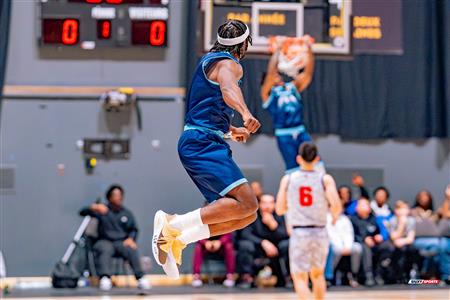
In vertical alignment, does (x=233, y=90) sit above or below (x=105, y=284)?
above

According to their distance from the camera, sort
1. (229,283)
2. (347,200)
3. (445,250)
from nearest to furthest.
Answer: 1. (229,283)
2. (445,250)
3. (347,200)

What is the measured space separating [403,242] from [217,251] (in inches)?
112

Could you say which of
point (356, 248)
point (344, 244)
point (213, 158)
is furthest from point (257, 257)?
point (213, 158)

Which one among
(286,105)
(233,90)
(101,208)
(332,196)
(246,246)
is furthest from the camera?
(101,208)

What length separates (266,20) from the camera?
44.1 ft

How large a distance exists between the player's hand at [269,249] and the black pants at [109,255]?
186 cm

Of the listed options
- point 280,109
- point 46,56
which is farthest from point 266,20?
point 46,56

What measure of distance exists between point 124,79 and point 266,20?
101 inches

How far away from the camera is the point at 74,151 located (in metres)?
14.1

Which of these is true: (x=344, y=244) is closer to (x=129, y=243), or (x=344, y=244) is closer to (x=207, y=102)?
(x=129, y=243)

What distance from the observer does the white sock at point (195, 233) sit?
6359 millimetres

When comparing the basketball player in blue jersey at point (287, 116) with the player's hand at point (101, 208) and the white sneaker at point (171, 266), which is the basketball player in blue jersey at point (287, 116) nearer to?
the player's hand at point (101, 208)

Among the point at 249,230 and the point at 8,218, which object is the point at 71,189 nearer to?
the point at 8,218

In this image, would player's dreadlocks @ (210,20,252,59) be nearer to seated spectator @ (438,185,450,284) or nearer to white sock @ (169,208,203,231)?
white sock @ (169,208,203,231)
